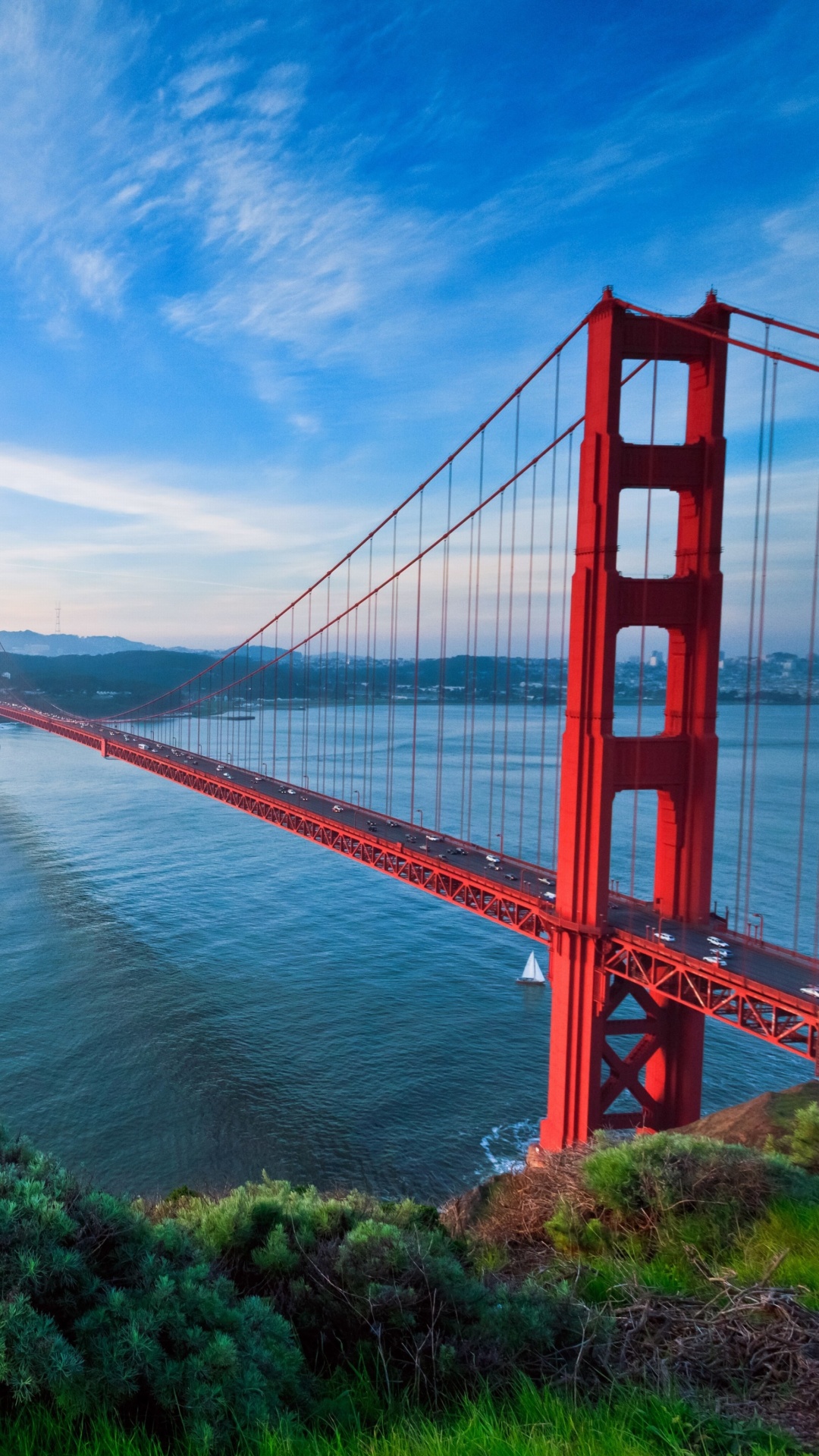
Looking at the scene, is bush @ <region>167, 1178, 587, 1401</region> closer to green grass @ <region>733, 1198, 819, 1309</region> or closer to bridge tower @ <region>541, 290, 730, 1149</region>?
green grass @ <region>733, 1198, 819, 1309</region>

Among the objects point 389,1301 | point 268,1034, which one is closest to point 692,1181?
point 389,1301

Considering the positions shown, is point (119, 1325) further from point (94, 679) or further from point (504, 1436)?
point (94, 679)

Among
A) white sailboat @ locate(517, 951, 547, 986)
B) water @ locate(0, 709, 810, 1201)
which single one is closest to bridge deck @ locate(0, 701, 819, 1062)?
water @ locate(0, 709, 810, 1201)

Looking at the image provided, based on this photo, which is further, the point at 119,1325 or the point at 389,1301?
the point at 389,1301

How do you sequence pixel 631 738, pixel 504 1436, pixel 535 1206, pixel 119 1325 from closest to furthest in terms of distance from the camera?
pixel 504 1436 < pixel 119 1325 < pixel 535 1206 < pixel 631 738

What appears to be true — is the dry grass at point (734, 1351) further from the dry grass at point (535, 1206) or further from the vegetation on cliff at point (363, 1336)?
the dry grass at point (535, 1206)

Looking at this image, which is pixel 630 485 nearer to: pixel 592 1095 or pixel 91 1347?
pixel 592 1095

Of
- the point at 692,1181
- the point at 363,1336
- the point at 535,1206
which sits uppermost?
the point at 363,1336
